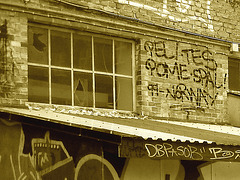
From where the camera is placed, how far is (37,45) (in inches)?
346

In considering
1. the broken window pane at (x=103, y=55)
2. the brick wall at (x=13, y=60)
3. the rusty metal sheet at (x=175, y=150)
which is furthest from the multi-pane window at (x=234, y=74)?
the brick wall at (x=13, y=60)

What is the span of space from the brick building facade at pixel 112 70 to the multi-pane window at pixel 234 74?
2 cm

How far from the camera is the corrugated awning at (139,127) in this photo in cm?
741

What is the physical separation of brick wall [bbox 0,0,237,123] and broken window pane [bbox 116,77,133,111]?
0.54 feet

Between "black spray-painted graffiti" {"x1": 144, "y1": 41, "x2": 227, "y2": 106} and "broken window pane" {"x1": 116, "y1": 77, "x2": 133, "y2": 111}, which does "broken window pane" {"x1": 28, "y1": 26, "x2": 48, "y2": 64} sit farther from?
"black spray-painted graffiti" {"x1": 144, "y1": 41, "x2": 227, "y2": 106}

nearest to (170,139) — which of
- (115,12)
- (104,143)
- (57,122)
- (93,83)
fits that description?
(104,143)

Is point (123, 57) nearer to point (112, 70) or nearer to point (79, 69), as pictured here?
point (112, 70)

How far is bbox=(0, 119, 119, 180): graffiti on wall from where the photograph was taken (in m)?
7.58

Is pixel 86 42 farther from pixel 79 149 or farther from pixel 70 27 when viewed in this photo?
pixel 79 149

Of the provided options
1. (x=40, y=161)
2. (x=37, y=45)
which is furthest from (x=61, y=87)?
(x=40, y=161)

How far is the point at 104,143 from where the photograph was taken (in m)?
7.99

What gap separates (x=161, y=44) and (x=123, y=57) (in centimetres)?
83

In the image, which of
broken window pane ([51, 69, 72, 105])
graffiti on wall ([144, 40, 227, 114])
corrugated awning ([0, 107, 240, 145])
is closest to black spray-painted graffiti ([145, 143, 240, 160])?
corrugated awning ([0, 107, 240, 145])

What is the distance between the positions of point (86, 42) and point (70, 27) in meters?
0.47
